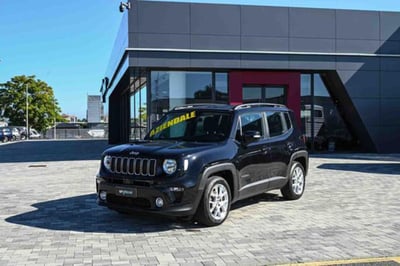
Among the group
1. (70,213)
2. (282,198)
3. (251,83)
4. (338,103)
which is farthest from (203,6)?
(70,213)

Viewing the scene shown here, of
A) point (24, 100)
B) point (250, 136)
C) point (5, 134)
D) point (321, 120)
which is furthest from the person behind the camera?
point (24, 100)

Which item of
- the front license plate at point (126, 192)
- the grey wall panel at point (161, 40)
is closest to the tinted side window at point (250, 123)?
the front license plate at point (126, 192)

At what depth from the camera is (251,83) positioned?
20359mm

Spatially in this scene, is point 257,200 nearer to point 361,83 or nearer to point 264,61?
point 264,61

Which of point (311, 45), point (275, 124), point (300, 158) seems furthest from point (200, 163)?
point (311, 45)

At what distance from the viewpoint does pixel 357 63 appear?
20.6m

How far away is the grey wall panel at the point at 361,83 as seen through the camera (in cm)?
2045

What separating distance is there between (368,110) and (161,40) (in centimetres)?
920

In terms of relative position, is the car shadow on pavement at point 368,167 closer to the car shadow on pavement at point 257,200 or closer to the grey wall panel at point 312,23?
the car shadow on pavement at point 257,200

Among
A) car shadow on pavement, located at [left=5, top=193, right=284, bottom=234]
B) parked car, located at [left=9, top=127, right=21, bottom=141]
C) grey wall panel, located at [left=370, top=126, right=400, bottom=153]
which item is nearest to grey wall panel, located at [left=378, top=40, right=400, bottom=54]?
grey wall panel, located at [left=370, top=126, right=400, bottom=153]

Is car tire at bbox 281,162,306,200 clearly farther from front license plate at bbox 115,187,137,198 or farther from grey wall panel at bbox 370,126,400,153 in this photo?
grey wall panel at bbox 370,126,400,153

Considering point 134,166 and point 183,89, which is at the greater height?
point 183,89

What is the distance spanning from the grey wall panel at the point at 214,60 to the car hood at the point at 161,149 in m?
11.8

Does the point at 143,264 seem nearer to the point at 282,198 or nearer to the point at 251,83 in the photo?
the point at 282,198
